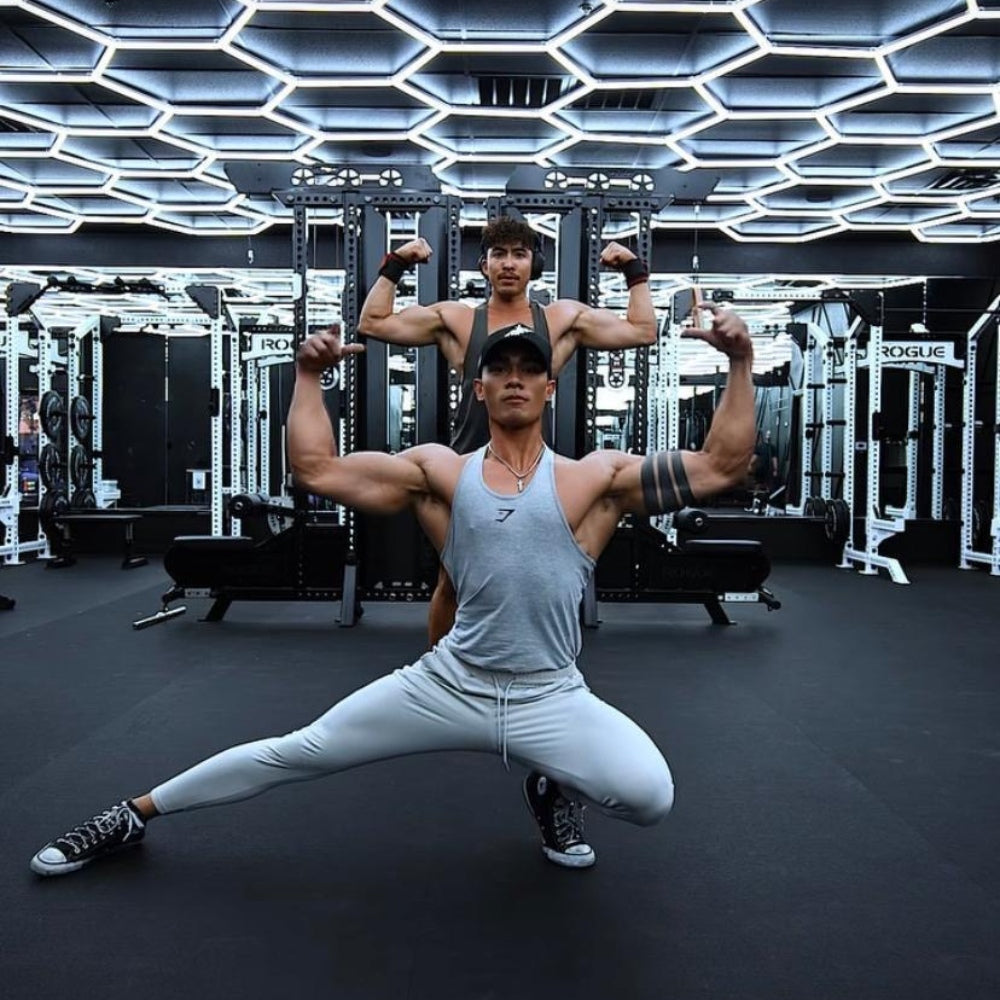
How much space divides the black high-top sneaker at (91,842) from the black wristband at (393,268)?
4.48ft

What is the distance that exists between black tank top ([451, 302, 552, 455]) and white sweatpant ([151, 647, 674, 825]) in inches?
37.7

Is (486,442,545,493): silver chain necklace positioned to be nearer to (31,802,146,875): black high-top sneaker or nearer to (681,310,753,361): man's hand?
(681,310,753,361): man's hand

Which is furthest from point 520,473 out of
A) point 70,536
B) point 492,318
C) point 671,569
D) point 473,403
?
point 70,536

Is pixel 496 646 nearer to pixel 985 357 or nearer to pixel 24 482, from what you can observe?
Result: pixel 985 357

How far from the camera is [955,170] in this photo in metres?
7.57

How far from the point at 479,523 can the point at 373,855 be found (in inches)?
30.4

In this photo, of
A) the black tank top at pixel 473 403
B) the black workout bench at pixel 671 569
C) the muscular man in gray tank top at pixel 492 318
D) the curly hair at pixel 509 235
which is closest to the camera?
the muscular man in gray tank top at pixel 492 318

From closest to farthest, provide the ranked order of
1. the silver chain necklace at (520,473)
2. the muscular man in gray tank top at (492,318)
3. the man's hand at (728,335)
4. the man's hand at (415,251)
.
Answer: the man's hand at (728,335)
the silver chain necklace at (520,473)
the man's hand at (415,251)
the muscular man in gray tank top at (492,318)

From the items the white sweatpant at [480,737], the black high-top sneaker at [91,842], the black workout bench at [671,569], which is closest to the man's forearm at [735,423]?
the white sweatpant at [480,737]

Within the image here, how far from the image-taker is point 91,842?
1.83 metres

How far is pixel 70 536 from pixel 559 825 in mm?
7286

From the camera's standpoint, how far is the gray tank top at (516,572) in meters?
1.65

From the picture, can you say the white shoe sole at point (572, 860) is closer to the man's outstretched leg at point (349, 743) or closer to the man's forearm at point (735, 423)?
the man's outstretched leg at point (349, 743)

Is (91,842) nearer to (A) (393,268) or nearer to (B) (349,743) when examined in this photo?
(B) (349,743)
